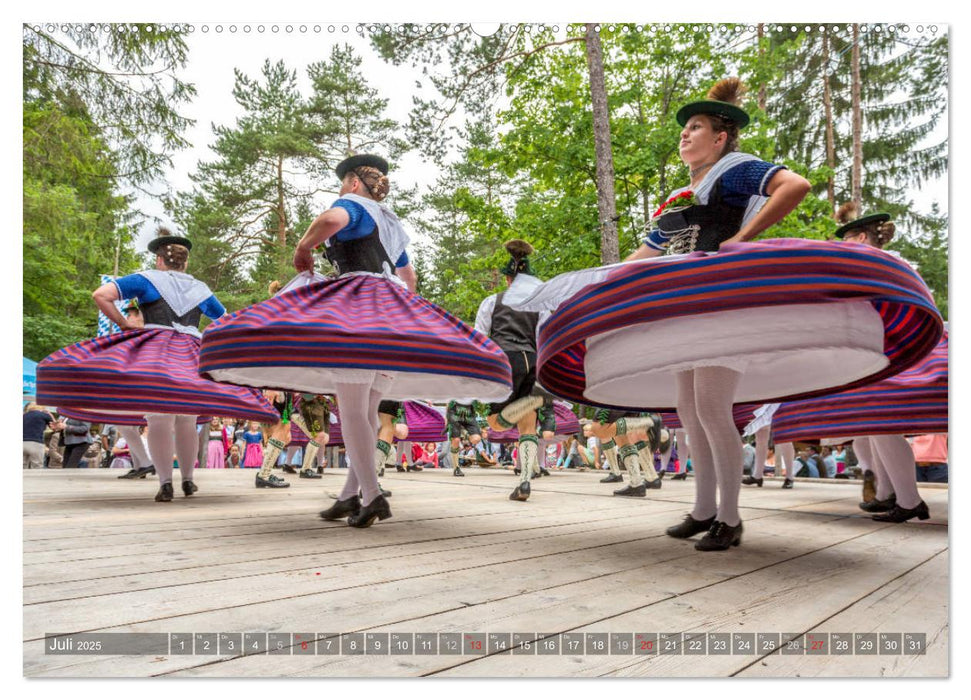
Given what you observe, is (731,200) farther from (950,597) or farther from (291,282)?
(291,282)

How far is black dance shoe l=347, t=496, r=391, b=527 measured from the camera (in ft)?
8.98

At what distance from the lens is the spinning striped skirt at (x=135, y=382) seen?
3174 millimetres

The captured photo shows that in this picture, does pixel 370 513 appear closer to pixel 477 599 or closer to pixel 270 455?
pixel 477 599

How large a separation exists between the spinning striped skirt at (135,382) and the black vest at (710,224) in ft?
Result: 8.02

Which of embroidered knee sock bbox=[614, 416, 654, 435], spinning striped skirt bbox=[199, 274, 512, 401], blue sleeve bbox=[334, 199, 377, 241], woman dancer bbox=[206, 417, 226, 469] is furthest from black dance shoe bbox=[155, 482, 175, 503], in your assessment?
woman dancer bbox=[206, 417, 226, 469]

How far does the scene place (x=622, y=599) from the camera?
1582 millimetres

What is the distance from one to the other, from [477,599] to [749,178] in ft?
5.12

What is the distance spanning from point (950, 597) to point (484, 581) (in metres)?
1.14

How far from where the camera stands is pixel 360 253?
284 cm

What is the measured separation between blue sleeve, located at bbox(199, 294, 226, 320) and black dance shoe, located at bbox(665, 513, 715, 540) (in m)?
2.70

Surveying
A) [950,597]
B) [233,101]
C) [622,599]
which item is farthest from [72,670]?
[950,597]

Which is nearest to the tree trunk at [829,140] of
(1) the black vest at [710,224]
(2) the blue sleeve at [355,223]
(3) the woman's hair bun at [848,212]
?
(3) the woman's hair bun at [848,212]

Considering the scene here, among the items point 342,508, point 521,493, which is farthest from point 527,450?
point 342,508

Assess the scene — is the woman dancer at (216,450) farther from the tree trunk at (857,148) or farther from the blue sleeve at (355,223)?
the tree trunk at (857,148)
